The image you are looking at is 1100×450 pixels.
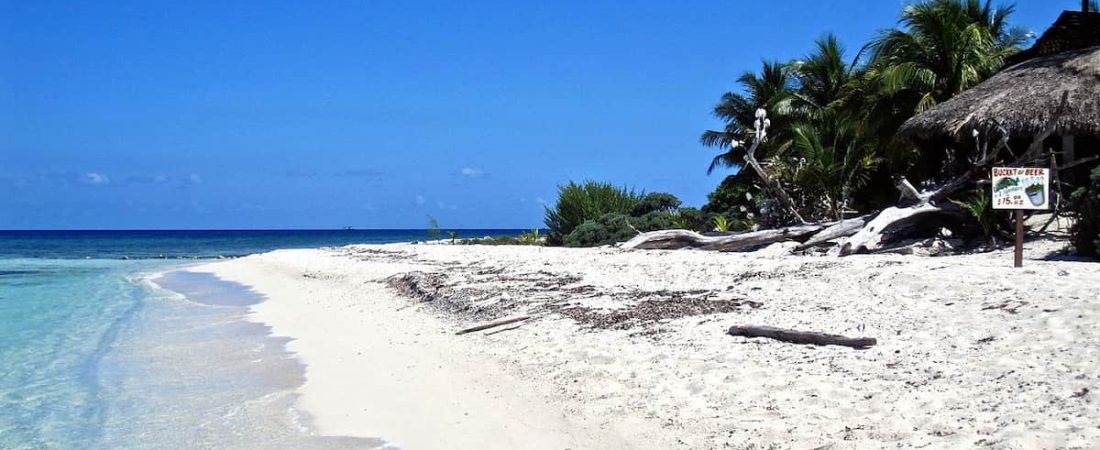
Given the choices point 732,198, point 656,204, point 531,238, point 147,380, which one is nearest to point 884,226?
point 147,380

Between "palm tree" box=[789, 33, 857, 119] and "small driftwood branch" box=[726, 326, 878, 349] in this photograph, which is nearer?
"small driftwood branch" box=[726, 326, 878, 349]

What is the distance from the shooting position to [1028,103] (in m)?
13.4

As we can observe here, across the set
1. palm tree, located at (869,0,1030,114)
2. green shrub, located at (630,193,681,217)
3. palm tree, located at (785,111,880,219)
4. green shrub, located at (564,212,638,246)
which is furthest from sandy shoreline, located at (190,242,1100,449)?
green shrub, located at (630,193,681,217)

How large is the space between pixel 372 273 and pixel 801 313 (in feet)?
43.0

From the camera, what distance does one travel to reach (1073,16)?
16.9 meters

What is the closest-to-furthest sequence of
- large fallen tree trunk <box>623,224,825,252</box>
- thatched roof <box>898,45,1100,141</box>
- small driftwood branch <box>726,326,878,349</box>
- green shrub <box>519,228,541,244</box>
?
small driftwood branch <box>726,326,878,349</box> → thatched roof <box>898,45,1100,141</box> → large fallen tree trunk <box>623,224,825,252</box> → green shrub <box>519,228,541,244</box>

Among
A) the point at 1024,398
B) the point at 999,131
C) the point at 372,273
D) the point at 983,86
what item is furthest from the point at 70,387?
the point at 983,86

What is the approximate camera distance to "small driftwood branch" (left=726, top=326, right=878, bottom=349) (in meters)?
5.92

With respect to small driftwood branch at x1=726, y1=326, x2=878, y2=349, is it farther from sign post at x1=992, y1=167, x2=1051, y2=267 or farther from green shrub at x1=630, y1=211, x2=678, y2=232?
green shrub at x1=630, y1=211, x2=678, y2=232

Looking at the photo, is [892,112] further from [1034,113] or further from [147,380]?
[147,380]

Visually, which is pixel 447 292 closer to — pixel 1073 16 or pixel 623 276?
pixel 623 276

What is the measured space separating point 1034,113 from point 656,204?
14589mm

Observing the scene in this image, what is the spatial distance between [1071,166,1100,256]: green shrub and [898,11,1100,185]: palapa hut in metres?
2.52

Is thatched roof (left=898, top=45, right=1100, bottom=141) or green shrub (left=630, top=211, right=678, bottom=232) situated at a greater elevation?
thatched roof (left=898, top=45, right=1100, bottom=141)
